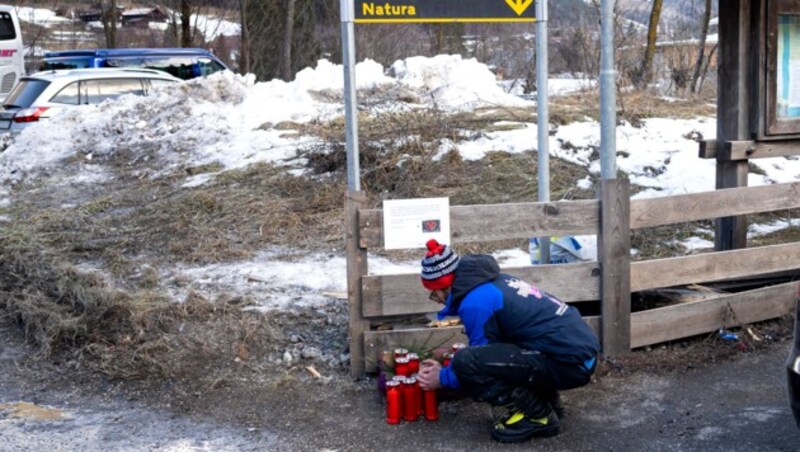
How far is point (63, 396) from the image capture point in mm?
5773

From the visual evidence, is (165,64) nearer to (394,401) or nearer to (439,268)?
(394,401)

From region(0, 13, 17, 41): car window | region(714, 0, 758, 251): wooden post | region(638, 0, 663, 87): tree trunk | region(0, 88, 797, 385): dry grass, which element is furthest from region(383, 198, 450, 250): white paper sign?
region(0, 13, 17, 41): car window

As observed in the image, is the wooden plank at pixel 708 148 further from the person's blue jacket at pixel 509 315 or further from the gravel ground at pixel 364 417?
the person's blue jacket at pixel 509 315

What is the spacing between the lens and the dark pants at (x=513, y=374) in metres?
4.80

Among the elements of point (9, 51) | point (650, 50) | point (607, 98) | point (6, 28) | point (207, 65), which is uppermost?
point (6, 28)

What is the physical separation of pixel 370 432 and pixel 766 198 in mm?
3237

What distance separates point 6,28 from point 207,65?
18.1 ft

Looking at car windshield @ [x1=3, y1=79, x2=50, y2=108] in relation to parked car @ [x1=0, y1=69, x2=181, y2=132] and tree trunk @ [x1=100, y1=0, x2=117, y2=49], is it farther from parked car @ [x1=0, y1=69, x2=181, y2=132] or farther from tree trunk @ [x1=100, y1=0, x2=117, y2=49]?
tree trunk @ [x1=100, y1=0, x2=117, y2=49]

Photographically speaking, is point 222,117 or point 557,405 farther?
point 222,117

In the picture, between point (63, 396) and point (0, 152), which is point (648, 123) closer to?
point (63, 396)

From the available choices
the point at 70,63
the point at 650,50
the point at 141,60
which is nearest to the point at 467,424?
the point at 650,50

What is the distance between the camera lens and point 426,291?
572 cm

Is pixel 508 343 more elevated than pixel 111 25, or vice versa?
pixel 111 25

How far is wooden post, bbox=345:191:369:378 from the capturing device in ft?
18.4
